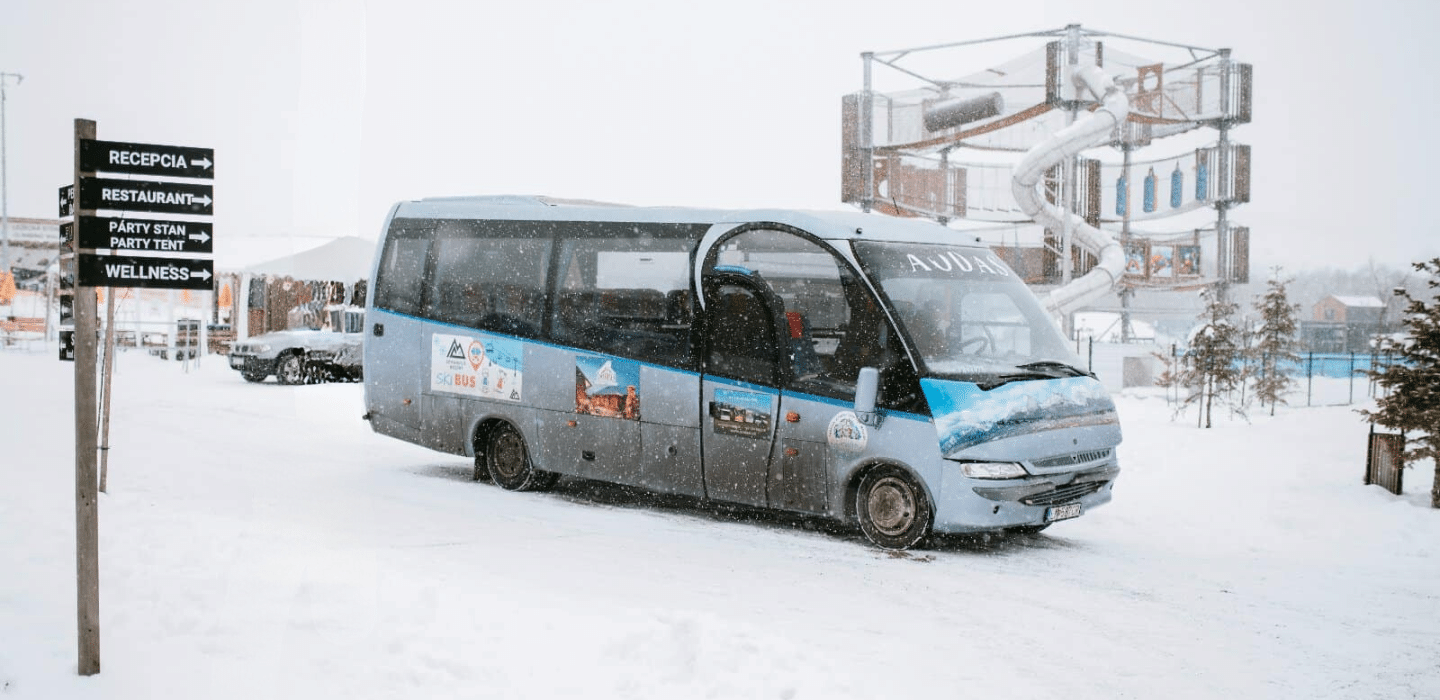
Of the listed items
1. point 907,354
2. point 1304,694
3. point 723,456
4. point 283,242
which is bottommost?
point 1304,694

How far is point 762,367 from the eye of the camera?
10.7 meters

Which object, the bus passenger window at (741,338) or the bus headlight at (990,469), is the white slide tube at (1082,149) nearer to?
the bus passenger window at (741,338)

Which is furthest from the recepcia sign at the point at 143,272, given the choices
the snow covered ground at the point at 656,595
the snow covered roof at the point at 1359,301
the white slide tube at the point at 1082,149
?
the snow covered roof at the point at 1359,301

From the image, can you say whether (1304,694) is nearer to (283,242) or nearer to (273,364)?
(273,364)

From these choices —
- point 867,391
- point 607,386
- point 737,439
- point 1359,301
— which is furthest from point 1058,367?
point 1359,301

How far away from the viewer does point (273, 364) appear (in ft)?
88.8

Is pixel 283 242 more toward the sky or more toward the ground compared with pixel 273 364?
more toward the sky

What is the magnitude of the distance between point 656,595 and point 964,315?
382 cm

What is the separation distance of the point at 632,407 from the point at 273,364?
17.8 m

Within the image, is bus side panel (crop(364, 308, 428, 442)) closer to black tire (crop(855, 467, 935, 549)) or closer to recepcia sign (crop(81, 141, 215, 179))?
black tire (crop(855, 467, 935, 549))

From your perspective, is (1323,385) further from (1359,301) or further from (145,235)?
(1359,301)

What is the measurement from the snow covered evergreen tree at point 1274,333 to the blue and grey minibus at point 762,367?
1950 cm

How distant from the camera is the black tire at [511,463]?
12.8 m

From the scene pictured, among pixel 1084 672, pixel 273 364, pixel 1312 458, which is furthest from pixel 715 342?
pixel 273 364
